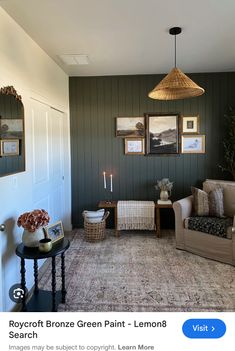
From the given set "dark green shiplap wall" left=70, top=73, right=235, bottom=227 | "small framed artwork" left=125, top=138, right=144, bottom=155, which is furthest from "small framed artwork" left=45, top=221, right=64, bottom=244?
"small framed artwork" left=125, top=138, right=144, bottom=155

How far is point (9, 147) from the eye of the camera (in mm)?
2125

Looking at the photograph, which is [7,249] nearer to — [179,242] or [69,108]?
[179,242]

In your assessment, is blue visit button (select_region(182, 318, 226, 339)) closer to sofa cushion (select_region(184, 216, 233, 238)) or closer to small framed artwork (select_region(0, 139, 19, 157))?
small framed artwork (select_region(0, 139, 19, 157))

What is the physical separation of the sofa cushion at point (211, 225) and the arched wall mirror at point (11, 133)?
2.17m

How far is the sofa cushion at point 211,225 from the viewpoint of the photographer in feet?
9.55

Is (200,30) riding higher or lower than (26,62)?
higher

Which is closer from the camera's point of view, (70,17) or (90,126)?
(70,17)

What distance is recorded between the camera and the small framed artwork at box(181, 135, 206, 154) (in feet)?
13.4

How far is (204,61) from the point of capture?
11.4 feet

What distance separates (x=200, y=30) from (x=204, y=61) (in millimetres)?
1026

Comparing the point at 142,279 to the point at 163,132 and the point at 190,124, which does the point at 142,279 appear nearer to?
the point at 163,132

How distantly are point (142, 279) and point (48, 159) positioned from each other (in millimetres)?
1890

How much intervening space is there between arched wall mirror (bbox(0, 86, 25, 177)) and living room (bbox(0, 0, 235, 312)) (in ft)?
0.31

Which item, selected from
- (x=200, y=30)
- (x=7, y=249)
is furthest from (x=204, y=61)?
(x=7, y=249)
